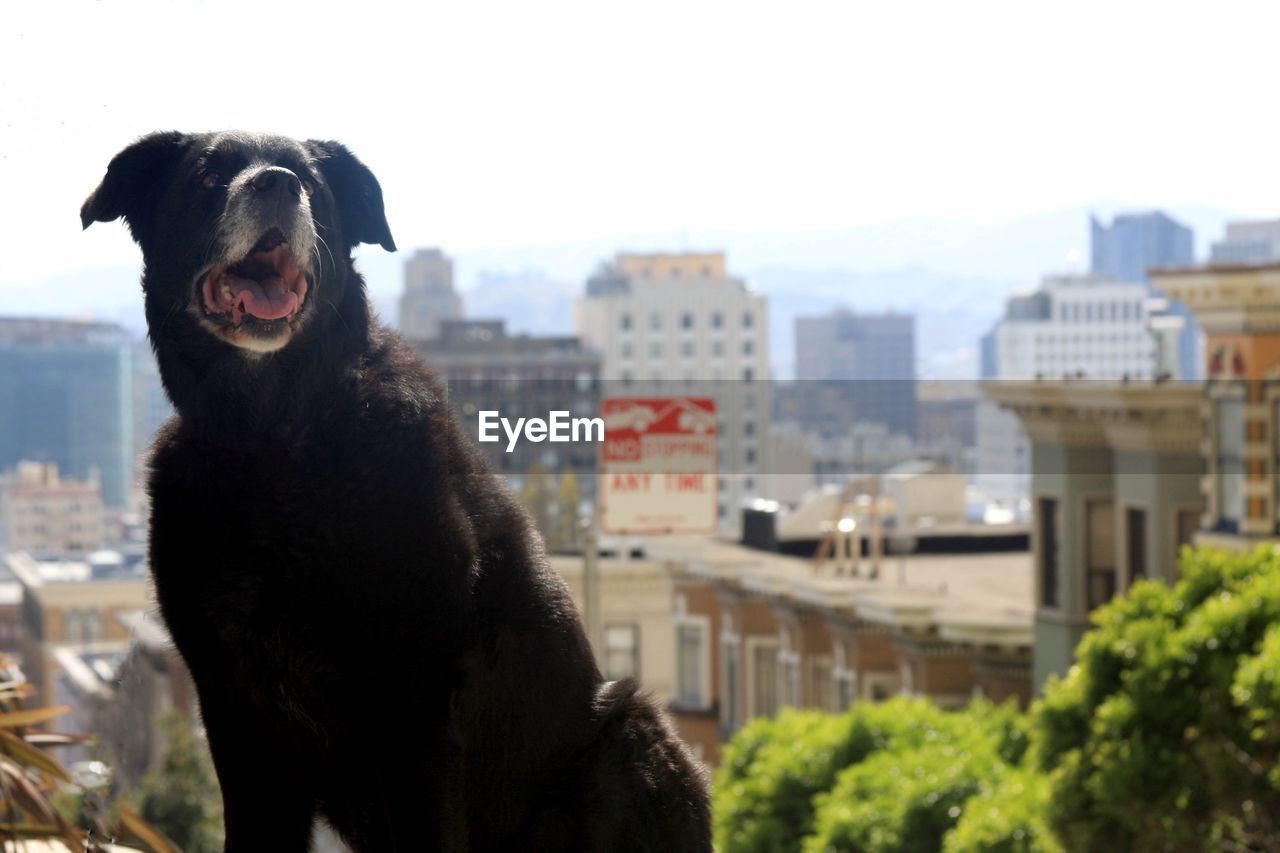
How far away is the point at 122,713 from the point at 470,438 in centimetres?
176

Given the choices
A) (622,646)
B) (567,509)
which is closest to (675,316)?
(622,646)

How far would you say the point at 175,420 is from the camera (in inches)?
111

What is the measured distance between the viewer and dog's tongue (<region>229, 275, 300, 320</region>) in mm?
2543

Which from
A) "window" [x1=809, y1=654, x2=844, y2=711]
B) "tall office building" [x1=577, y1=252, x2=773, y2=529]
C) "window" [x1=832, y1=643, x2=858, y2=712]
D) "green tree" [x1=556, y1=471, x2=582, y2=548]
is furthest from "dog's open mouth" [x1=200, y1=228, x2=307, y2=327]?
"tall office building" [x1=577, y1=252, x2=773, y2=529]

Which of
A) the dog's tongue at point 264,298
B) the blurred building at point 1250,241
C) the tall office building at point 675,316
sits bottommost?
the dog's tongue at point 264,298

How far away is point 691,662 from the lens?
117 ft

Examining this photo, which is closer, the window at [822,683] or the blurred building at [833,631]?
the blurred building at [833,631]

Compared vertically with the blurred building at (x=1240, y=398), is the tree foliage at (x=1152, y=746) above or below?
below

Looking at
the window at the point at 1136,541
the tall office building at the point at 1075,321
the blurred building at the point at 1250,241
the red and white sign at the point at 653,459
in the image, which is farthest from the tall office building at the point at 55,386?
the tall office building at the point at 1075,321

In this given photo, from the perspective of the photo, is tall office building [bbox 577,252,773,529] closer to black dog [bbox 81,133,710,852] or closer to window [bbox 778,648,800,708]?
window [bbox 778,648,800,708]

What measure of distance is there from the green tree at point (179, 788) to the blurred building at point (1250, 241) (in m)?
23.2

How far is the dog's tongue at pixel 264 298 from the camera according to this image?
2543 millimetres

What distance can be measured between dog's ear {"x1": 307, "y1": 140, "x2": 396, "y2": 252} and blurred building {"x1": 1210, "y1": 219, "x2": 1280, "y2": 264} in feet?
122

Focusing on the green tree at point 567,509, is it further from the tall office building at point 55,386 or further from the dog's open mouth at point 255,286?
the tall office building at point 55,386
